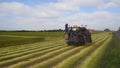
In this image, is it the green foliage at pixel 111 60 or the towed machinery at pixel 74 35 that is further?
the towed machinery at pixel 74 35

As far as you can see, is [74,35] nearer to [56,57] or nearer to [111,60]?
[56,57]

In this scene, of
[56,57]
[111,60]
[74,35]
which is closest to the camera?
[111,60]

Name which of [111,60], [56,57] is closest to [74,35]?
[56,57]

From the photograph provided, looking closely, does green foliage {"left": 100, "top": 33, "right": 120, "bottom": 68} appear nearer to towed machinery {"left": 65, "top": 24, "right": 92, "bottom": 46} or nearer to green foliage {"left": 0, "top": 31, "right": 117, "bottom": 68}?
green foliage {"left": 0, "top": 31, "right": 117, "bottom": 68}

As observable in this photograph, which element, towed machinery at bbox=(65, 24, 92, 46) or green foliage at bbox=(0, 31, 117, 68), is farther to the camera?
towed machinery at bbox=(65, 24, 92, 46)

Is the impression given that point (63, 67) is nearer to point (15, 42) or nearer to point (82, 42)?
point (82, 42)

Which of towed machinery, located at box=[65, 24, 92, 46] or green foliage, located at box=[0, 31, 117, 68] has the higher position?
towed machinery, located at box=[65, 24, 92, 46]

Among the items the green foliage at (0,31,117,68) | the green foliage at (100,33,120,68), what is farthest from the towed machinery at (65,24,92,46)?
the green foliage at (100,33,120,68)

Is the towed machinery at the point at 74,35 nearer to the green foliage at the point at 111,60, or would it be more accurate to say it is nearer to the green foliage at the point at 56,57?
the green foliage at the point at 56,57

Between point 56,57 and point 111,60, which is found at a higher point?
point 56,57

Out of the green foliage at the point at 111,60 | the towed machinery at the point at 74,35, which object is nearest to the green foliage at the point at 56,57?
the green foliage at the point at 111,60

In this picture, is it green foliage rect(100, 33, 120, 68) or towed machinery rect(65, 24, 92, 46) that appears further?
towed machinery rect(65, 24, 92, 46)

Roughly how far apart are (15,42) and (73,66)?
19879 millimetres

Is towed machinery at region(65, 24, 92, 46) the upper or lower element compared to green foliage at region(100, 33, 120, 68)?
upper
